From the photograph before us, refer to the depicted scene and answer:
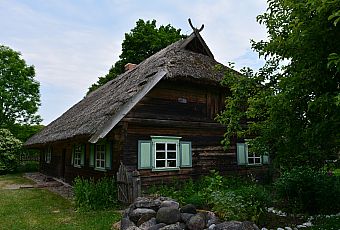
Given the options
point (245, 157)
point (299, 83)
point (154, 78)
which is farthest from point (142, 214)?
point (245, 157)

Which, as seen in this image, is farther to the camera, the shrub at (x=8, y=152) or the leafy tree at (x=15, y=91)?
the leafy tree at (x=15, y=91)

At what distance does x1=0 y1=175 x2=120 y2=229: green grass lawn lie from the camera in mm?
7375

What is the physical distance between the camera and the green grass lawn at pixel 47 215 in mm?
7375

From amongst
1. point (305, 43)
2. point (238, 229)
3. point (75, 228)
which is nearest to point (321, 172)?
point (238, 229)

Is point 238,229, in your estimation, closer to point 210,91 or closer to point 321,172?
point 321,172

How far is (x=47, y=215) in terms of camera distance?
852 centimetres

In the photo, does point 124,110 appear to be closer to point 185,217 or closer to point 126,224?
point 126,224

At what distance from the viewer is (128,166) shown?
1056 centimetres

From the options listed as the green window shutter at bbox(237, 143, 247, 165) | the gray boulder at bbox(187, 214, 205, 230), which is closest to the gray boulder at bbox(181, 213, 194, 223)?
the gray boulder at bbox(187, 214, 205, 230)

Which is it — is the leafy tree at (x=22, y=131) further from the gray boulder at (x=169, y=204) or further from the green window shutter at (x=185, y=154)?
the gray boulder at (x=169, y=204)

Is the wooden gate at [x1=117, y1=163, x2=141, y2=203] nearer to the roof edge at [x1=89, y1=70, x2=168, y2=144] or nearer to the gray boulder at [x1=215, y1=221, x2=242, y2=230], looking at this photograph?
the roof edge at [x1=89, y1=70, x2=168, y2=144]

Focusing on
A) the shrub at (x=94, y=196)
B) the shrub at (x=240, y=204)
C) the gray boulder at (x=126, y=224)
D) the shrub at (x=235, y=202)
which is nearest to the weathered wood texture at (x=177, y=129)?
the shrub at (x=94, y=196)

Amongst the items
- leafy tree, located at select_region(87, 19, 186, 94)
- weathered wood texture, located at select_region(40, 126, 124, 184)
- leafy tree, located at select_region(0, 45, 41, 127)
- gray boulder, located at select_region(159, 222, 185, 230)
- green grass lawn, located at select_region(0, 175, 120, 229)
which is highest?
leafy tree, located at select_region(87, 19, 186, 94)

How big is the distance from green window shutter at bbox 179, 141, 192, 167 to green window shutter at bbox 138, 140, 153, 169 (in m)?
1.39
